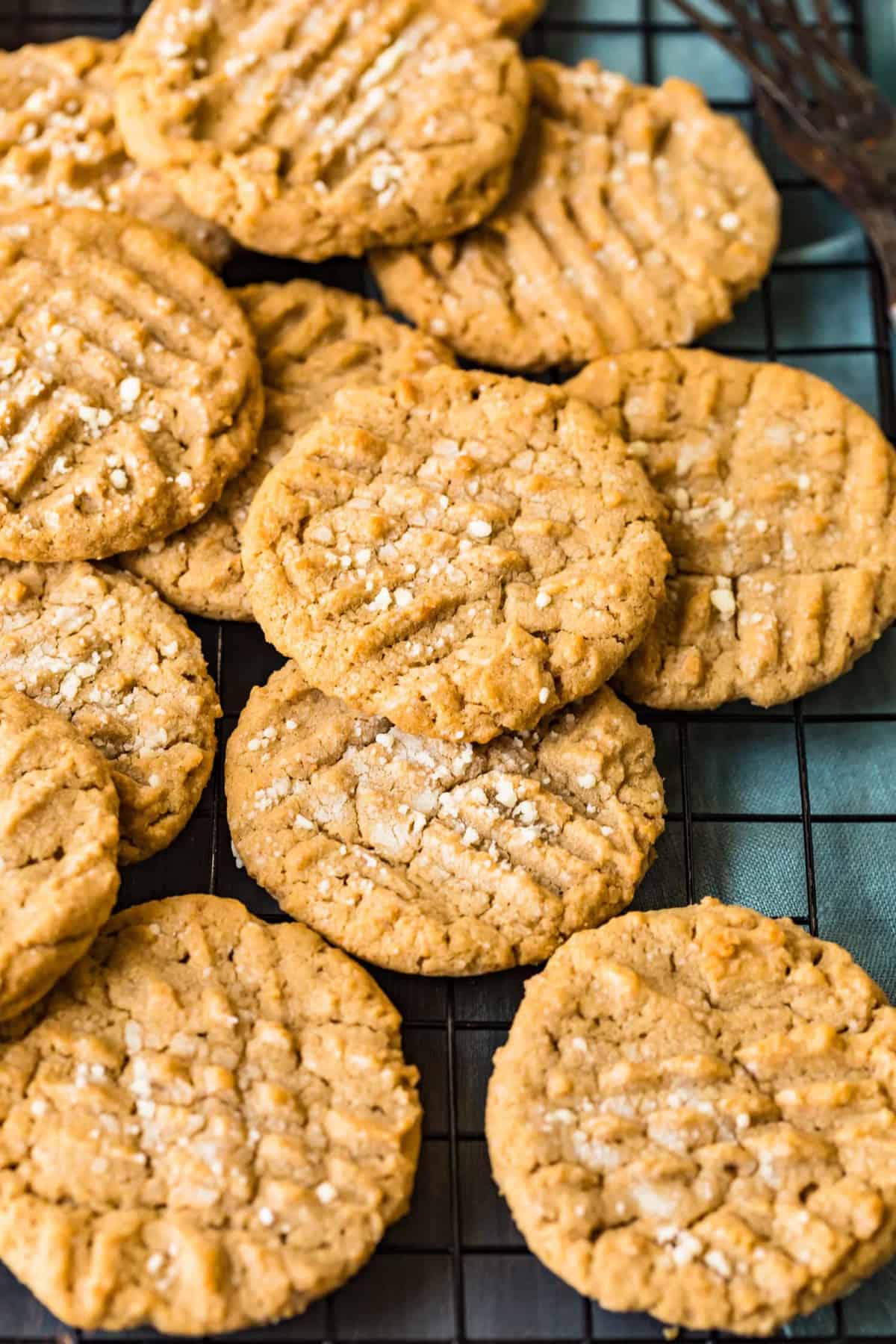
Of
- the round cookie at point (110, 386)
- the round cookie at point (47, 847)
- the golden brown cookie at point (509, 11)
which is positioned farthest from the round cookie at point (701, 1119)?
the golden brown cookie at point (509, 11)

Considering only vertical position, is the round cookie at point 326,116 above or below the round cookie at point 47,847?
above

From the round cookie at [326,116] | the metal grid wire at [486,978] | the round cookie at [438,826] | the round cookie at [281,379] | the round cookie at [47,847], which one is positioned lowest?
the metal grid wire at [486,978]

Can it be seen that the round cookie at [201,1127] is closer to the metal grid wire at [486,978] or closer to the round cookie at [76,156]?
the metal grid wire at [486,978]

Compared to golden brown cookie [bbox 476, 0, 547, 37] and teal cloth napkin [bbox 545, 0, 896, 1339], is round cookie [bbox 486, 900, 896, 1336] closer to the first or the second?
teal cloth napkin [bbox 545, 0, 896, 1339]

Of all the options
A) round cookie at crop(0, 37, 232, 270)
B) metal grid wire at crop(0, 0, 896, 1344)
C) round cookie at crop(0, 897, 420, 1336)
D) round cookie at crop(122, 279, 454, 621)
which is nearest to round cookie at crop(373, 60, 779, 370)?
round cookie at crop(122, 279, 454, 621)

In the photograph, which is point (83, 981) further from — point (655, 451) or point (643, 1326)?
point (655, 451)

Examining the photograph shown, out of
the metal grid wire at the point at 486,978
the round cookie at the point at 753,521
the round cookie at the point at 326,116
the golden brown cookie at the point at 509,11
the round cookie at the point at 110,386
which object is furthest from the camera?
the golden brown cookie at the point at 509,11
